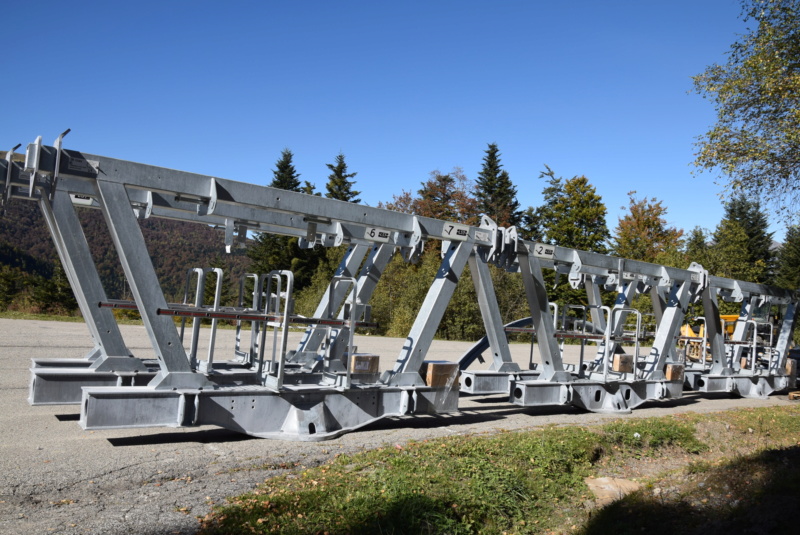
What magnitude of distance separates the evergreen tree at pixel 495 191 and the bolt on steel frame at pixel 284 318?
124ft

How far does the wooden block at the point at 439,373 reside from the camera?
27.8 feet

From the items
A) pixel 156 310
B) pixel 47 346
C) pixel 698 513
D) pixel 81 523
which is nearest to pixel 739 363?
pixel 698 513

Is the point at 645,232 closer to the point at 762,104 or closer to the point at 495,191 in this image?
the point at 495,191

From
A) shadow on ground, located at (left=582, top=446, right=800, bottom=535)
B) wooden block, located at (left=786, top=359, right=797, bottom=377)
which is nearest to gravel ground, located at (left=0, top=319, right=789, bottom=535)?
shadow on ground, located at (left=582, top=446, right=800, bottom=535)

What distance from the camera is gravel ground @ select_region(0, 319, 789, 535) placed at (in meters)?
4.66

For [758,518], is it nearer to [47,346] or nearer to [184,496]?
[184,496]

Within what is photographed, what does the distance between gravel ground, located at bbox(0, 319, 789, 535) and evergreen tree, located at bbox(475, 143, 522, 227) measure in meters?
40.1

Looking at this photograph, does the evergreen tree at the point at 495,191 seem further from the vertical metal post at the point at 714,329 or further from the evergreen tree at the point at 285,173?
the vertical metal post at the point at 714,329

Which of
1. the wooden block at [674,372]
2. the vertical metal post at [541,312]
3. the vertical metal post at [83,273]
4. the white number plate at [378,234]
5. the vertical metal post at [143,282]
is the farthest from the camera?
the wooden block at [674,372]

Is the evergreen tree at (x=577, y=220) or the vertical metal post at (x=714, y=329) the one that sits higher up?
the evergreen tree at (x=577, y=220)

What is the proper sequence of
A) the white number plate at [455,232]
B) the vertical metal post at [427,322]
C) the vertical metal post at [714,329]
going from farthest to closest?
the vertical metal post at [714,329] < the white number plate at [455,232] < the vertical metal post at [427,322]

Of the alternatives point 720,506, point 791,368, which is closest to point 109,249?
point 791,368

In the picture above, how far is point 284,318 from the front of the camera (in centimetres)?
716

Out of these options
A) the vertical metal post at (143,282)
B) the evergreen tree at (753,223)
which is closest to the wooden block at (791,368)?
the vertical metal post at (143,282)
